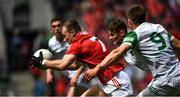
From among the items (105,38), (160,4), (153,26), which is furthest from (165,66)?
(105,38)

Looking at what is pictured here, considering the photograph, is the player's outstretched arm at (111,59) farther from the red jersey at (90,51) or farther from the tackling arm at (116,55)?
the red jersey at (90,51)

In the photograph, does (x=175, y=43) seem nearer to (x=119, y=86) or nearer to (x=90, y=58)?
(x=119, y=86)

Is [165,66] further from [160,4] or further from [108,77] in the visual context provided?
[160,4]

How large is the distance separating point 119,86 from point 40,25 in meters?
13.6

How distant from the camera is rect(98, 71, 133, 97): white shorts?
10.4m

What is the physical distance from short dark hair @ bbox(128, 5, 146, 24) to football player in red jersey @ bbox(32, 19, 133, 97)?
0.86 m

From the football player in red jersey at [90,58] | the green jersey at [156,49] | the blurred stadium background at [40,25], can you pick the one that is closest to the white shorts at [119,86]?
the football player in red jersey at [90,58]

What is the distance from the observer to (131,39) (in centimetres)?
932

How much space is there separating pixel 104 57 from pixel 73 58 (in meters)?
0.64

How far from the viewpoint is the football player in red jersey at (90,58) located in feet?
32.3

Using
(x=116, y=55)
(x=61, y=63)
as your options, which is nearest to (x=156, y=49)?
(x=116, y=55)

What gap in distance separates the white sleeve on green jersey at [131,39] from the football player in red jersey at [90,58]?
77 centimetres

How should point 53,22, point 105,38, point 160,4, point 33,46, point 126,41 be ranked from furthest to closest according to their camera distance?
point 33,46
point 105,38
point 160,4
point 53,22
point 126,41

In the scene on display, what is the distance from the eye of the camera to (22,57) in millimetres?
22250
